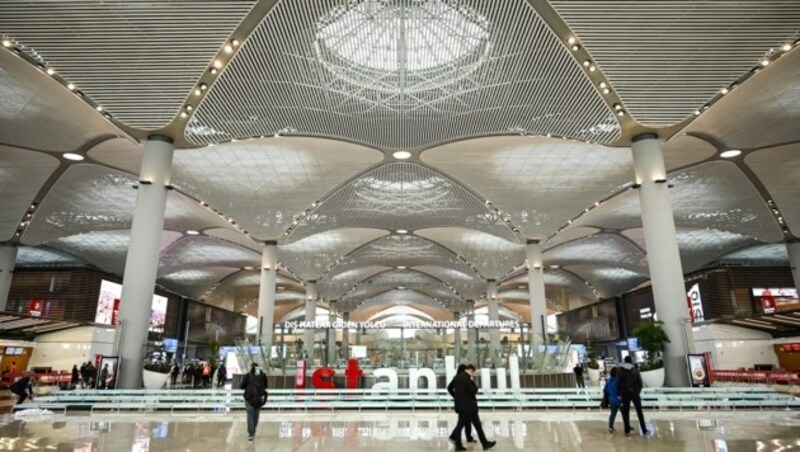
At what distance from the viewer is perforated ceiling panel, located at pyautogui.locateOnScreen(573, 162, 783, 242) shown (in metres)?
22.4

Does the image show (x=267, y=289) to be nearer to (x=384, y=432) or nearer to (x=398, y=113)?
(x=398, y=113)

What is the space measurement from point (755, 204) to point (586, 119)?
1415 centimetres

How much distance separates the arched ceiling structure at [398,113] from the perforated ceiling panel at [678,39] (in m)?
0.05

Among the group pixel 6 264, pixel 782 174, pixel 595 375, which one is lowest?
pixel 595 375

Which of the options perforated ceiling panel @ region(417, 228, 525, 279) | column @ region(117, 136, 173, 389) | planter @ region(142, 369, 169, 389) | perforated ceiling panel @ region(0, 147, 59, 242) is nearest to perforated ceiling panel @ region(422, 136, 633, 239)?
perforated ceiling panel @ region(417, 228, 525, 279)

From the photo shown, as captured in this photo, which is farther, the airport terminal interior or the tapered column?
the tapered column

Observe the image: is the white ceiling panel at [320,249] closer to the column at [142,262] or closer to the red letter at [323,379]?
the column at [142,262]

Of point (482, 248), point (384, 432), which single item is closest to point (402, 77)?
point (384, 432)

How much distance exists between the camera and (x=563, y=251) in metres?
38.1

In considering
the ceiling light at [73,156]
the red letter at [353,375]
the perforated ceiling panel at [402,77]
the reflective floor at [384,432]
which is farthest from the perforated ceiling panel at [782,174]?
the ceiling light at [73,156]

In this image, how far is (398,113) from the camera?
57.1 ft

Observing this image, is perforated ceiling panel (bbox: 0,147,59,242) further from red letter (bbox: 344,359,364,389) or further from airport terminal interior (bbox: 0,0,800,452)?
red letter (bbox: 344,359,364,389)

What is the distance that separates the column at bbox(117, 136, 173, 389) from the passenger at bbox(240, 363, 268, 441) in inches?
308

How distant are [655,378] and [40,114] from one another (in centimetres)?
2079
